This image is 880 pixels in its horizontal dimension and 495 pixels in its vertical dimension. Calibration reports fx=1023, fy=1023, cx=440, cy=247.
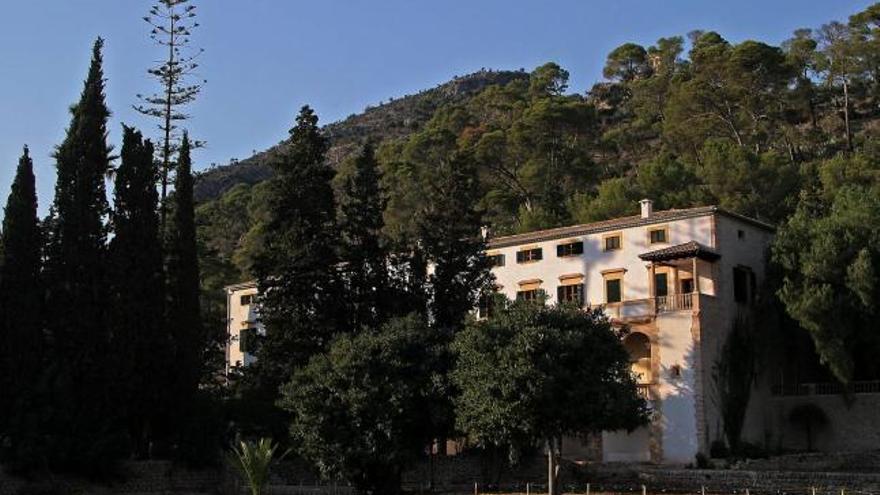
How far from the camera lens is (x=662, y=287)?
46406mm

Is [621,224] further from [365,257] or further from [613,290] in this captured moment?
[365,257]

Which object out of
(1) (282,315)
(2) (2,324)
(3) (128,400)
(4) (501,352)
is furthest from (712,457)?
(2) (2,324)

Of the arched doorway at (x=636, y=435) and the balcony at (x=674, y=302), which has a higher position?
the balcony at (x=674, y=302)

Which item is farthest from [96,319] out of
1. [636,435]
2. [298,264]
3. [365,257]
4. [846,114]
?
[846,114]

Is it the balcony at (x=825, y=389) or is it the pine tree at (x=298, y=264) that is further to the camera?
the balcony at (x=825, y=389)

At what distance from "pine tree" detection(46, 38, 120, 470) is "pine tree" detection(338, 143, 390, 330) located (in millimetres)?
10124

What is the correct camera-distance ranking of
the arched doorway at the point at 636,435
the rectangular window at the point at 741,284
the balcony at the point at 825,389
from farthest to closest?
the rectangular window at the point at 741,284 → the balcony at the point at 825,389 → the arched doorway at the point at 636,435

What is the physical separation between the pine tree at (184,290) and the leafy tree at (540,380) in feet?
35.3

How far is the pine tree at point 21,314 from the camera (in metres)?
31.8

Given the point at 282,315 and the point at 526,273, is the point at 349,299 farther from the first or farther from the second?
the point at 526,273

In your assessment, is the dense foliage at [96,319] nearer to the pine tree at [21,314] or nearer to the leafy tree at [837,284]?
the pine tree at [21,314]

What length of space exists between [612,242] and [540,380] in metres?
19.7

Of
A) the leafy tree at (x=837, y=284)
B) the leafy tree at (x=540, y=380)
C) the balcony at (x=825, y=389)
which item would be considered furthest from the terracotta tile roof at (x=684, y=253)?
the leafy tree at (x=540, y=380)

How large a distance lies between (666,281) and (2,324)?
27804 millimetres
